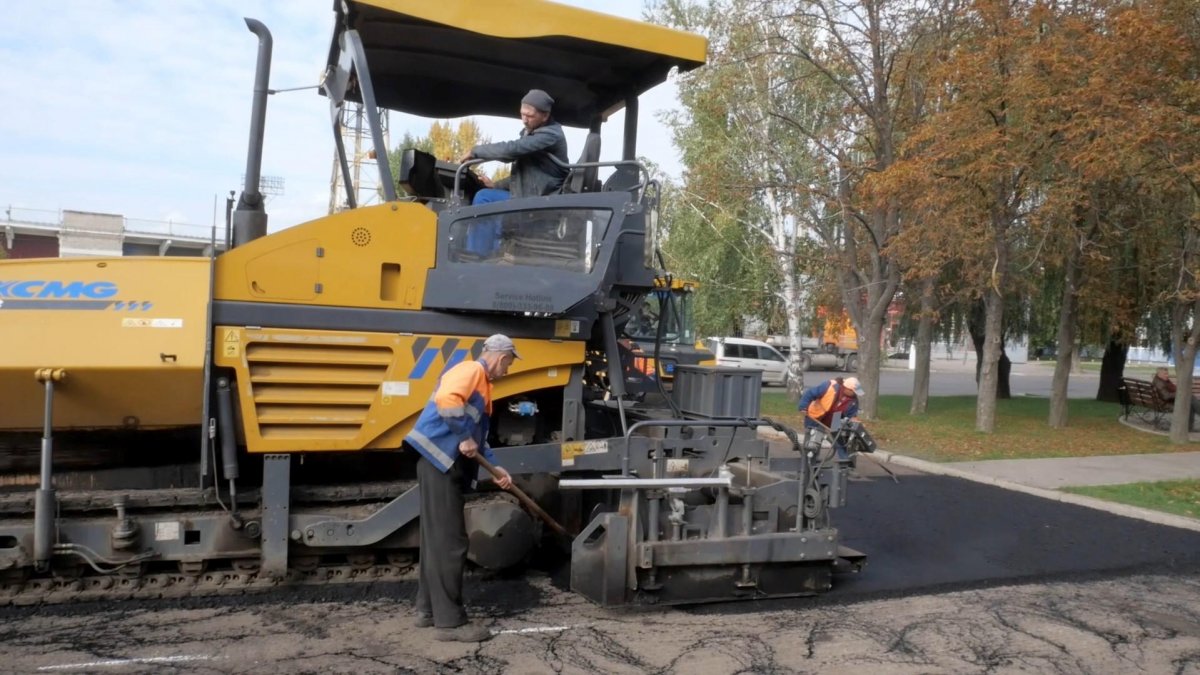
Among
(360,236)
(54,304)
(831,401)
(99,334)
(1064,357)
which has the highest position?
(360,236)

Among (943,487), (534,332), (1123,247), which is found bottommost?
(943,487)

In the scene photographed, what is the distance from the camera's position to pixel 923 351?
20906 mm

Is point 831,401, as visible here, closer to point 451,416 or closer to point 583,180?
point 583,180

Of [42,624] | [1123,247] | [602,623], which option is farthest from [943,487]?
[1123,247]

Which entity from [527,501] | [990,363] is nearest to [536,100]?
[527,501]

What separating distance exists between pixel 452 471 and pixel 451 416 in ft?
1.12

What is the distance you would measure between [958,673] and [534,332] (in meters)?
2.84

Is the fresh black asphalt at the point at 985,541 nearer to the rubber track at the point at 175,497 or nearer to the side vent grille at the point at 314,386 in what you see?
the rubber track at the point at 175,497

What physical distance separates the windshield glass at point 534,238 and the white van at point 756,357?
82.1 ft

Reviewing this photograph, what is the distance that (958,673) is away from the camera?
4672mm

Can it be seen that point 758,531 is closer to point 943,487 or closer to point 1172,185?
point 943,487

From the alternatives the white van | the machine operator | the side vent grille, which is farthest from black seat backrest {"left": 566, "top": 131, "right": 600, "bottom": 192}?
the white van

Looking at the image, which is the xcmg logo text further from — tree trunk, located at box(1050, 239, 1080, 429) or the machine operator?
tree trunk, located at box(1050, 239, 1080, 429)

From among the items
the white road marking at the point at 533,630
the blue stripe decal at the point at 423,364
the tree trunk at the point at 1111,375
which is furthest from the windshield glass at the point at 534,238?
the tree trunk at the point at 1111,375
